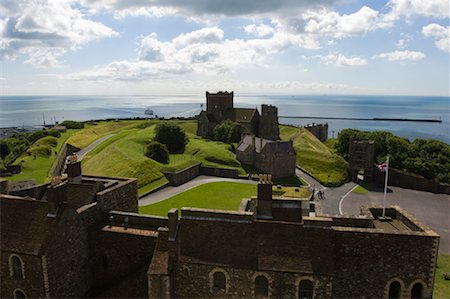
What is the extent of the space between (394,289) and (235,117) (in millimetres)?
70910

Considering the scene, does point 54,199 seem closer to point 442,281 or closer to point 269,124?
point 442,281

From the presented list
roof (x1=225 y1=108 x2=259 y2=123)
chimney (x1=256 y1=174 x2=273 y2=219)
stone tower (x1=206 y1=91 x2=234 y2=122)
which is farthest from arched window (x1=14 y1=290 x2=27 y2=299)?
stone tower (x1=206 y1=91 x2=234 y2=122)

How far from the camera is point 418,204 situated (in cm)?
4872

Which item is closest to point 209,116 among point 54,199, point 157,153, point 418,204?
point 157,153

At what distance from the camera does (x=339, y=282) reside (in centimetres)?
1692

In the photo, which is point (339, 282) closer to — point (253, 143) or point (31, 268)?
point (31, 268)

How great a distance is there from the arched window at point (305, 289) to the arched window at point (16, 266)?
14586 millimetres

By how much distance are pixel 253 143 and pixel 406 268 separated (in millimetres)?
47560

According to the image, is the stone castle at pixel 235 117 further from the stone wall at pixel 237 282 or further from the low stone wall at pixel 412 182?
the stone wall at pixel 237 282

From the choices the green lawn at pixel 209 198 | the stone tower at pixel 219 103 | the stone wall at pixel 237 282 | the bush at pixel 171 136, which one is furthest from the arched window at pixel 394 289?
the stone tower at pixel 219 103

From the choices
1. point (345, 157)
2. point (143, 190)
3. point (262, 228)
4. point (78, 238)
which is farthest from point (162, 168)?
point (345, 157)

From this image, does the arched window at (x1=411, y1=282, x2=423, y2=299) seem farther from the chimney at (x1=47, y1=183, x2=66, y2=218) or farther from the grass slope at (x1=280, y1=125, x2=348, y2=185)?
the grass slope at (x1=280, y1=125, x2=348, y2=185)

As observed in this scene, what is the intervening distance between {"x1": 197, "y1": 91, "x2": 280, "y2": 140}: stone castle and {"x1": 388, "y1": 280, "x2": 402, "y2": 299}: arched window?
66572 mm

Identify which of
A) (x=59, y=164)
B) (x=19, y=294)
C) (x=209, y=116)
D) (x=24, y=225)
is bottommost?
(x=59, y=164)
